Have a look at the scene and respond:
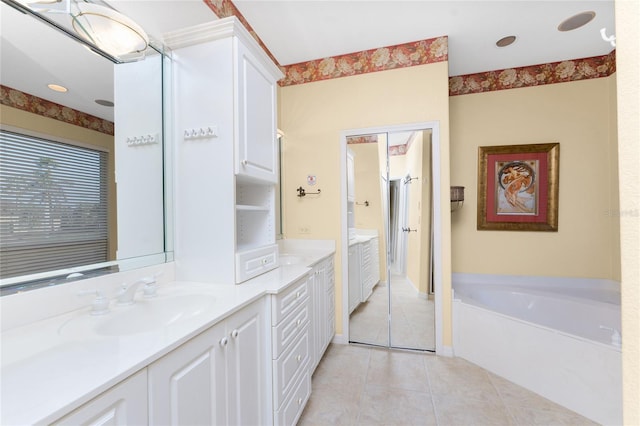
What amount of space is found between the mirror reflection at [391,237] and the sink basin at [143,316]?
1677mm

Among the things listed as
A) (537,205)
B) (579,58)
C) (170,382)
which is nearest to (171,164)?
(170,382)

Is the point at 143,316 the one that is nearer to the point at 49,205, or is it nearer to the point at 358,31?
the point at 49,205

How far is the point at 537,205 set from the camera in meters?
2.78

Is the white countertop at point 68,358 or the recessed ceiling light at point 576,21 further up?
the recessed ceiling light at point 576,21

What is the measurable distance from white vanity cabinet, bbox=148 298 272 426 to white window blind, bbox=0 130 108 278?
26.1 inches

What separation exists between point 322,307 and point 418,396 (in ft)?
2.99

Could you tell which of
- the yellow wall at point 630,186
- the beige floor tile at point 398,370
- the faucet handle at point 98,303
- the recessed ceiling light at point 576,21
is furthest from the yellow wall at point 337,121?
the yellow wall at point 630,186

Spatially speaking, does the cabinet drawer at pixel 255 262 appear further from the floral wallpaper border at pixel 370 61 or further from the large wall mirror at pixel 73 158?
the floral wallpaper border at pixel 370 61

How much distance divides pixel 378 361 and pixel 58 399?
221 centimetres

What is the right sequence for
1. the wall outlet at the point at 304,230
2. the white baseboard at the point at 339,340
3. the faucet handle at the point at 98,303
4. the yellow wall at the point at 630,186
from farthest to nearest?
the wall outlet at the point at 304,230, the white baseboard at the point at 339,340, the faucet handle at the point at 98,303, the yellow wall at the point at 630,186

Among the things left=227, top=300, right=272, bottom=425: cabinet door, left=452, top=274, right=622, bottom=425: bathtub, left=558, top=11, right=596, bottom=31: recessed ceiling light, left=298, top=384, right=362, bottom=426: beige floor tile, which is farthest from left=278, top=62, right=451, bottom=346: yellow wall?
left=227, top=300, right=272, bottom=425: cabinet door

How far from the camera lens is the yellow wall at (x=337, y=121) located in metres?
2.35

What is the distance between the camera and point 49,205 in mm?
991

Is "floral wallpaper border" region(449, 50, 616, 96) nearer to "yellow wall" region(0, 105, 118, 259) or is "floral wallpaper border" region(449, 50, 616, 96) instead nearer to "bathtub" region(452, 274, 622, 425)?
"bathtub" region(452, 274, 622, 425)
